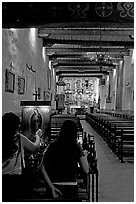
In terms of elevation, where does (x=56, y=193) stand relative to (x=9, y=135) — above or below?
below

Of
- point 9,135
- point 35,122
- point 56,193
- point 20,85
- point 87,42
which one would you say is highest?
point 87,42

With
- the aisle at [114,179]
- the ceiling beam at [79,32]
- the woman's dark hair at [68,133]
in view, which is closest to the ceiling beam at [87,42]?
the ceiling beam at [79,32]

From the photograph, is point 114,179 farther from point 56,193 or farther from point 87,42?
point 87,42

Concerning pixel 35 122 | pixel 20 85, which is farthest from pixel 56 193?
pixel 20 85

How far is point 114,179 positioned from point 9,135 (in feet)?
11.5

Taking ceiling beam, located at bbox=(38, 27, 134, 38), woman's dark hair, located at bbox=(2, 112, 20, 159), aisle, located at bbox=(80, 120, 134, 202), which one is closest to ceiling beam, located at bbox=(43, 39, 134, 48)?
ceiling beam, located at bbox=(38, 27, 134, 38)

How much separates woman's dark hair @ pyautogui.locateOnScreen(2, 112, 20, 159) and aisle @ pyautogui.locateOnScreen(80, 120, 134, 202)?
2.17 m

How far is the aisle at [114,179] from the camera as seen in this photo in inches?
180

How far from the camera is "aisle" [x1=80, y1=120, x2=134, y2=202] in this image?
457 centimetres

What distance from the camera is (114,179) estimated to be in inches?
223

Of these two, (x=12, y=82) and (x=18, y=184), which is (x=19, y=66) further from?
(x=18, y=184)

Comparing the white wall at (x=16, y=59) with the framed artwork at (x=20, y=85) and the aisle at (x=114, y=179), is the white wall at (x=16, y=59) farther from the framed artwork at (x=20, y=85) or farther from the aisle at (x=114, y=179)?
the aisle at (x=114, y=179)

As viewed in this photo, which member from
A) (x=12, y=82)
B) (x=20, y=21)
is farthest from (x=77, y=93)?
(x=20, y=21)

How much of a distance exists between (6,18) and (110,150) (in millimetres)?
5632
